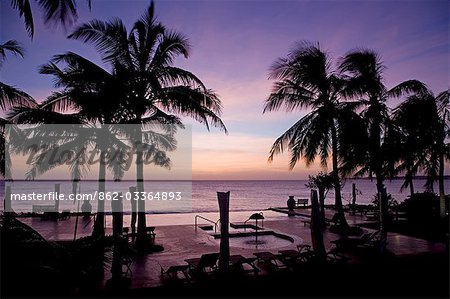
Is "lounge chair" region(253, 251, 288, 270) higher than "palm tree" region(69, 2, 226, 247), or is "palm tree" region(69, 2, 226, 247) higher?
"palm tree" region(69, 2, 226, 247)

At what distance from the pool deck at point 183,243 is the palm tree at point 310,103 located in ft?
8.84

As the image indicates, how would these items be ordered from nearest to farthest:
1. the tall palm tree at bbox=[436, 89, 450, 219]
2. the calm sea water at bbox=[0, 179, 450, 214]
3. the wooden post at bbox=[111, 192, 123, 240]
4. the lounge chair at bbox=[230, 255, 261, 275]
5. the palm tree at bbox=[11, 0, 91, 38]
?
the palm tree at bbox=[11, 0, 91, 38] < the wooden post at bbox=[111, 192, 123, 240] < the lounge chair at bbox=[230, 255, 261, 275] < the tall palm tree at bbox=[436, 89, 450, 219] < the calm sea water at bbox=[0, 179, 450, 214]

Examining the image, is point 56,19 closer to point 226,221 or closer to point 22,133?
point 226,221

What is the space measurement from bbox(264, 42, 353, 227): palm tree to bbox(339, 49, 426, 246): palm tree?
31.7 inches

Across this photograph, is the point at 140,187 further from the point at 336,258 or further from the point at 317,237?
the point at 336,258

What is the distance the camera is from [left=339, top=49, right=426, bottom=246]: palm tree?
14328mm

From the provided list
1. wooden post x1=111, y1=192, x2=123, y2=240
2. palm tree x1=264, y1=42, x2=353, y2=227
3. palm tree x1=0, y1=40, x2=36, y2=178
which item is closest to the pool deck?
wooden post x1=111, y1=192, x2=123, y2=240

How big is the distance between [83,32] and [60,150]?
438 cm

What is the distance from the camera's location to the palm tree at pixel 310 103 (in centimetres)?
1495

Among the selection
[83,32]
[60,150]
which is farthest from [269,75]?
[60,150]

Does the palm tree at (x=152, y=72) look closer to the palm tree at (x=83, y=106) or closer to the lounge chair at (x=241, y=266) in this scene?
the palm tree at (x=83, y=106)

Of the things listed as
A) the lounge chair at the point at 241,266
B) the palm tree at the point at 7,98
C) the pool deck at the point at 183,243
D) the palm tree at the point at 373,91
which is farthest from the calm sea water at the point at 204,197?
the lounge chair at the point at 241,266

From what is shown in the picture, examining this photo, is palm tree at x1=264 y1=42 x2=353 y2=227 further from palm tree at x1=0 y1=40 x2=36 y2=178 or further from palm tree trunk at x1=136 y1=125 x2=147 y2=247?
palm tree at x1=0 y1=40 x2=36 y2=178

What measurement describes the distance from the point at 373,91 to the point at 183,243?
34.8 feet
